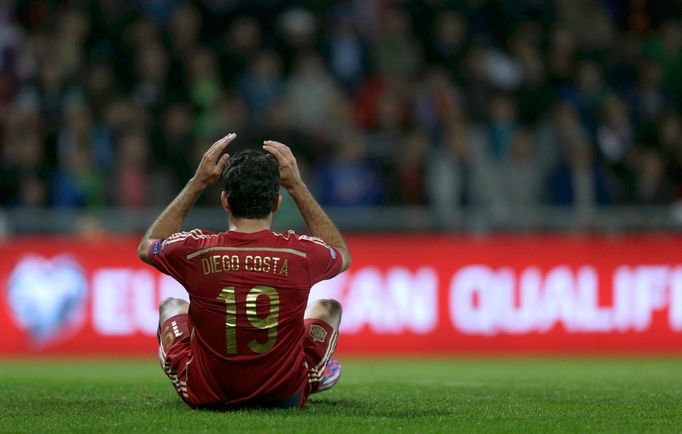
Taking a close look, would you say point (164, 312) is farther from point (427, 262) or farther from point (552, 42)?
point (552, 42)

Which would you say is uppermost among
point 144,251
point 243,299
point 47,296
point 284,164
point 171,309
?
point 284,164

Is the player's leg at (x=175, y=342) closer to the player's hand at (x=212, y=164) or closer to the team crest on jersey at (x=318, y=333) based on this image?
the team crest on jersey at (x=318, y=333)

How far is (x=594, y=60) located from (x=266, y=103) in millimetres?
5263

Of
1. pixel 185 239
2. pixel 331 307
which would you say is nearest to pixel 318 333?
pixel 331 307

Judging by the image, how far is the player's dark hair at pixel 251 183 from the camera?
7.21 meters

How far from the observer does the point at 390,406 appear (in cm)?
805

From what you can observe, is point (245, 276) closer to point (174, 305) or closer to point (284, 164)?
point (284, 164)

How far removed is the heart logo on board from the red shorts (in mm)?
8408

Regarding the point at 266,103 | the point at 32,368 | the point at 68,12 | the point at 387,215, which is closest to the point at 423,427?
the point at 32,368

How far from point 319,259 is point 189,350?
96 centimetres

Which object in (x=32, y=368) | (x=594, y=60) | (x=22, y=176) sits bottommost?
(x=32, y=368)

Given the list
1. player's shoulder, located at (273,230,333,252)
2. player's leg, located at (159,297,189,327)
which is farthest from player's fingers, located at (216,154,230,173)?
player's leg, located at (159,297,189,327)

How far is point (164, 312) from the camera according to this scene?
26.6ft

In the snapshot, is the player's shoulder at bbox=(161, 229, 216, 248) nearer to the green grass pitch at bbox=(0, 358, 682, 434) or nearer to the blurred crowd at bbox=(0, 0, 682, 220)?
→ the green grass pitch at bbox=(0, 358, 682, 434)
